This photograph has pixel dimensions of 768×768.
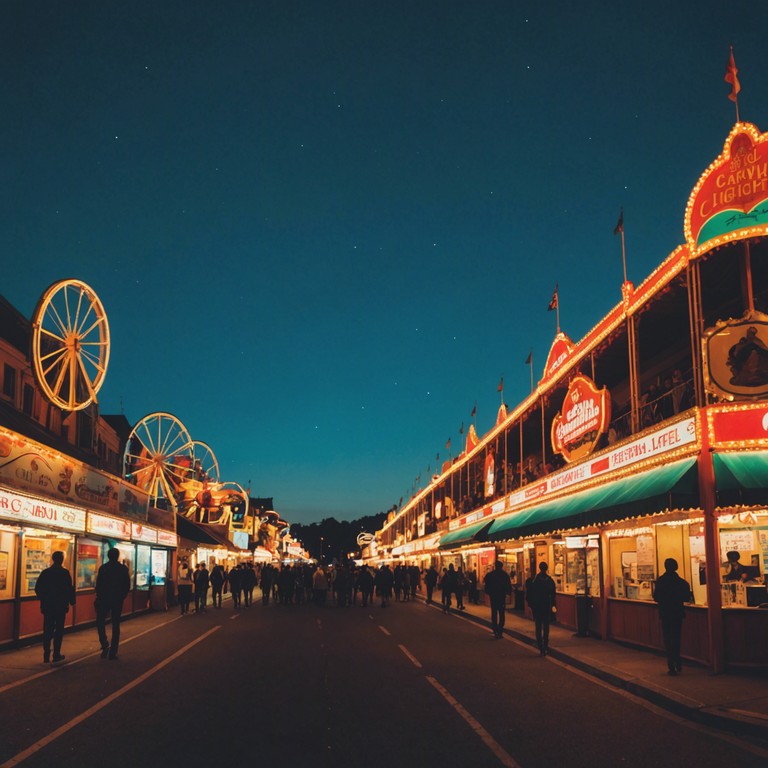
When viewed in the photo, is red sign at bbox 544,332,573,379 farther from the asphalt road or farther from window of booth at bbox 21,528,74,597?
window of booth at bbox 21,528,74,597

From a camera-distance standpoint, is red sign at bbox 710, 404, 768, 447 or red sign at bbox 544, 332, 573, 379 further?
red sign at bbox 544, 332, 573, 379

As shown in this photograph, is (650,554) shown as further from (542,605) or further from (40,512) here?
(40,512)

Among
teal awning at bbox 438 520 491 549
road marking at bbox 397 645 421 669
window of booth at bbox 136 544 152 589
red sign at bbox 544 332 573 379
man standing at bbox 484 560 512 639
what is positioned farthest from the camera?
teal awning at bbox 438 520 491 549

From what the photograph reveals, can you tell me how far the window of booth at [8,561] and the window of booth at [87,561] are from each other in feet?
14.8

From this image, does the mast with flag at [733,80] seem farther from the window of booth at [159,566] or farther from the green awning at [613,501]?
the window of booth at [159,566]

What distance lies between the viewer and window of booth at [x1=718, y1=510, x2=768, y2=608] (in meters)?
13.5

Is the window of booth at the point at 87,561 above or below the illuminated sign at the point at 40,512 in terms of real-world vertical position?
below

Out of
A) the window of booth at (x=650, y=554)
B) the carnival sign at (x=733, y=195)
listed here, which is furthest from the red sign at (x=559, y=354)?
the carnival sign at (x=733, y=195)

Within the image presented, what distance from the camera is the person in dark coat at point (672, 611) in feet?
42.3

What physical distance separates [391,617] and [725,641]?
15.4 m

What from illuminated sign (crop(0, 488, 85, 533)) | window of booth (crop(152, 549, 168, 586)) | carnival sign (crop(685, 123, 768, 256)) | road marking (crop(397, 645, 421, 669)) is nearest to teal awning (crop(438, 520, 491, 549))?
window of booth (crop(152, 549, 168, 586))

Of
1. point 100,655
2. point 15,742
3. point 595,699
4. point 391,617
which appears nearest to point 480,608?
point 391,617

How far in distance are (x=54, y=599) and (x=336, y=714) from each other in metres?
6.72

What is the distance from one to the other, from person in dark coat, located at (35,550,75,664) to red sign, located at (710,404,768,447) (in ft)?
37.0
